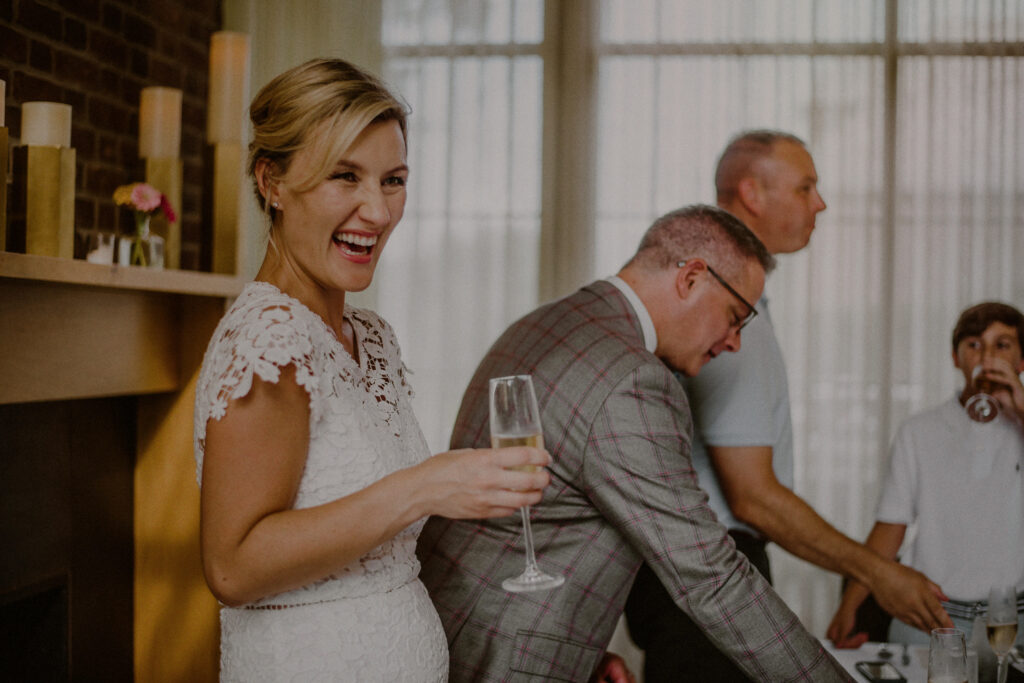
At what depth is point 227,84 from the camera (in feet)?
9.41

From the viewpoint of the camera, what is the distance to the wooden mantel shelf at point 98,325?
2078 millimetres

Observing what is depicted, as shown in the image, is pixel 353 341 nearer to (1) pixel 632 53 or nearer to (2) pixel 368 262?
(2) pixel 368 262

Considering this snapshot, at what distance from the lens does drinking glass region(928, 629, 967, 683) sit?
1496 millimetres

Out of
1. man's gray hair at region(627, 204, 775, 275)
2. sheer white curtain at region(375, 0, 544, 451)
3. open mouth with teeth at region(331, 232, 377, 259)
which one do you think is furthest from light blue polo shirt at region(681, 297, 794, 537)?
sheer white curtain at region(375, 0, 544, 451)

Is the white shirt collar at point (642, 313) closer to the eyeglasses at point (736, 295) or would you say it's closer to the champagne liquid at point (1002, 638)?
the eyeglasses at point (736, 295)

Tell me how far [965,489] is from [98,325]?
2.37 metres

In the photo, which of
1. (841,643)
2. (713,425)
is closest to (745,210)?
(713,425)

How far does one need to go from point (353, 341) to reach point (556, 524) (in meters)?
0.44

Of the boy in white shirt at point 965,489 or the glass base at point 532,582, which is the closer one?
the glass base at point 532,582

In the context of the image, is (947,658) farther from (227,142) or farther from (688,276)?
(227,142)

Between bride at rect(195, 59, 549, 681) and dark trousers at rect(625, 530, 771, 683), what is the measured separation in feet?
2.52

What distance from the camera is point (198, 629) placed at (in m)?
2.89

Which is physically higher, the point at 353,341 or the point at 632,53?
the point at 632,53

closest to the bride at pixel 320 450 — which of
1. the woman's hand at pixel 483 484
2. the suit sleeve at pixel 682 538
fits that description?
the woman's hand at pixel 483 484
